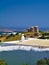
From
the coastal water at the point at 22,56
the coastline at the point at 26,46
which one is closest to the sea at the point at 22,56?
the coastal water at the point at 22,56

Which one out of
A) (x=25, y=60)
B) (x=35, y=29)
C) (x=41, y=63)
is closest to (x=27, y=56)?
(x=25, y=60)

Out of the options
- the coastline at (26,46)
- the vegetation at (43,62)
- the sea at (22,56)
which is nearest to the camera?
the vegetation at (43,62)

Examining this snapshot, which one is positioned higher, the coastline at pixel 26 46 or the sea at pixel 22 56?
the coastline at pixel 26 46

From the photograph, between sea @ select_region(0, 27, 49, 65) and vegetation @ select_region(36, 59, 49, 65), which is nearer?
vegetation @ select_region(36, 59, 49, 65)

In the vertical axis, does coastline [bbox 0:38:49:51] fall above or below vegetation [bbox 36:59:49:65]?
above

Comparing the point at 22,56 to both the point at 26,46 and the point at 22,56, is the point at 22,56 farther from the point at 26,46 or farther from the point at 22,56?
the point at 26,46

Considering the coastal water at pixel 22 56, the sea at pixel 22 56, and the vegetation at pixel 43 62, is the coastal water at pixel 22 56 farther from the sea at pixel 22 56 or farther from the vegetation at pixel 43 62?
the vegetation at pixel 43 62

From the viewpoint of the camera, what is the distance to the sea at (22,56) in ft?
29.7

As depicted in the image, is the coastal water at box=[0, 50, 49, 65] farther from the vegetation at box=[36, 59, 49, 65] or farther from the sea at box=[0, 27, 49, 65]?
the vegetation at box=[36, 59, 49, 65]

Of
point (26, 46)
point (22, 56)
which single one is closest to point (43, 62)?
point (22, 56)

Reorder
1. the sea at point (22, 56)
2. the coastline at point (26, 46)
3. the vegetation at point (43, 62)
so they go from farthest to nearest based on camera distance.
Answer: the coastline at point (26, 46) < the sea at point (22, 56) < the vegetation at point (43, 62)

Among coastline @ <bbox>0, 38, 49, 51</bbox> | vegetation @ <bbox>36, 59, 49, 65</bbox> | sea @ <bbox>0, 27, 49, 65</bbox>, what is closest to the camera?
vegetation @ <bbox>36, 59, 49, 65</bbox>

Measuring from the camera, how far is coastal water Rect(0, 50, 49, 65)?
9086mm

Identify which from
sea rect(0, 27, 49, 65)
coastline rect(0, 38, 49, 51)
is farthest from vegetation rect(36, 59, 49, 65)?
coastline rect(0, 38, 49, 51)
